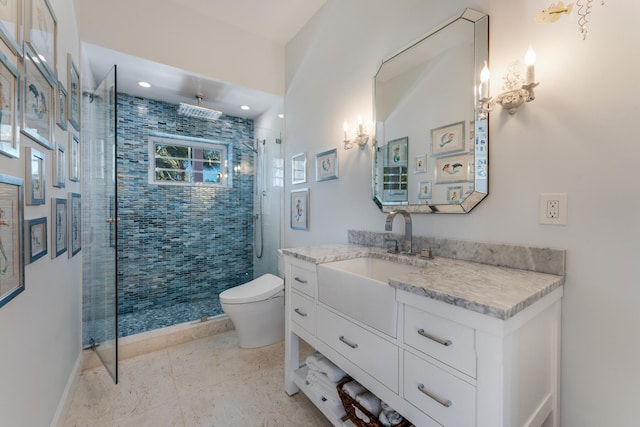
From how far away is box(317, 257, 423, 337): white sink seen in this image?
1.02m

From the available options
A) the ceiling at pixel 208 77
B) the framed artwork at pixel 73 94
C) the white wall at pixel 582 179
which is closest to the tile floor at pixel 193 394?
the white wall at pixel 582 179

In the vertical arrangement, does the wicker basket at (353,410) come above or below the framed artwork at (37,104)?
below

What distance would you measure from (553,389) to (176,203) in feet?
11.4

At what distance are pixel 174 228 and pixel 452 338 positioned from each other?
319 cm

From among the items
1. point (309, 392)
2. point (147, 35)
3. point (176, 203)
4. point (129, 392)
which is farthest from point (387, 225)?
point (176, 203)

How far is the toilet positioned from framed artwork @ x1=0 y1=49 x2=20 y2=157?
1.55 meters

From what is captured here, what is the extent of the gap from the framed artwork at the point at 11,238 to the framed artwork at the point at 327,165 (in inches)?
66.8

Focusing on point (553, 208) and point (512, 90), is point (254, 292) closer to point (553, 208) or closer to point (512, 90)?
point (553, 208)

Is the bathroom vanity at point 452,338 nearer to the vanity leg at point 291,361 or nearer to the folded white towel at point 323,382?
the folded white towel at point 323,382

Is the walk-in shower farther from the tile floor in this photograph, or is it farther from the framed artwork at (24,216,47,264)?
the framed artwork at (24,216,47,264)

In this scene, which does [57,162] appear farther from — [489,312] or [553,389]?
[553,389]

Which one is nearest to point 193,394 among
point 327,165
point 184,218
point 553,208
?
point 327,165

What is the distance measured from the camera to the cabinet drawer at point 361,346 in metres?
1.02

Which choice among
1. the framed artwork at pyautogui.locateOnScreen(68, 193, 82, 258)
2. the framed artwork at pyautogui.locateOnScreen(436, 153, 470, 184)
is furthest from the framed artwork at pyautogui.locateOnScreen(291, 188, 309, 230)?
the framed artwork at pyautogui.locateOnScreen(68, 193, 82, 258)
